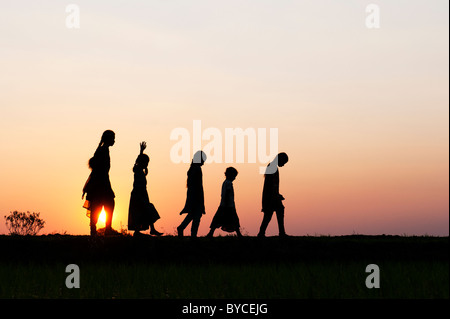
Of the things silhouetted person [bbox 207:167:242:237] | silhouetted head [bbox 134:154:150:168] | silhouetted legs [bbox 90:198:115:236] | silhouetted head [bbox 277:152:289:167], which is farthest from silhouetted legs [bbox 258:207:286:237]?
silhouetted legs [bbox 90:198:115:236]

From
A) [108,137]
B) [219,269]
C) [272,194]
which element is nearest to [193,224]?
[272,194]

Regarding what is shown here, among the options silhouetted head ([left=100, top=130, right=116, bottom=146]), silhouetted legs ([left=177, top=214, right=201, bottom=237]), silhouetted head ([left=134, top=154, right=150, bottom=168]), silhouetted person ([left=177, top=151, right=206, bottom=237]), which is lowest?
silhouetted legs ([left=177, top=214, right=201, bottom=237])

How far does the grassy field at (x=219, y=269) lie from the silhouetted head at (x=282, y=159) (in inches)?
119

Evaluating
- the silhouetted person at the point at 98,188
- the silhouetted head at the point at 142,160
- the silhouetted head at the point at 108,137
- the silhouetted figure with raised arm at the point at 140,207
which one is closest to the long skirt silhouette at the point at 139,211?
the silhouetted figure with raised arm at the point at 140,207

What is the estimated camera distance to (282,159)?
20.0 meters

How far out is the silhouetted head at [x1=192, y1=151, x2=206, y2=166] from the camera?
19969 mm

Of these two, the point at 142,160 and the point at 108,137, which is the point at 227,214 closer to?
the point at 142,160

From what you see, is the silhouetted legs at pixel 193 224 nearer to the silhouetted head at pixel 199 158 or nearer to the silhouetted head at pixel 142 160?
the silhouetted head at pixel 199 158

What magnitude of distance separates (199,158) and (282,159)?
2.13 m

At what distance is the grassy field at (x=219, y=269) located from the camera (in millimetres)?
11125

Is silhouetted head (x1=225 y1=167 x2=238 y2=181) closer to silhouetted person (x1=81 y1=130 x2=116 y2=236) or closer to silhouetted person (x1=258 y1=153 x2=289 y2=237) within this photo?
silhouetted person (x1=258 y1=153 x2=289 y2=237)

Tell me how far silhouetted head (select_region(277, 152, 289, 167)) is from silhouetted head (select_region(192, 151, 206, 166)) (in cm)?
192
